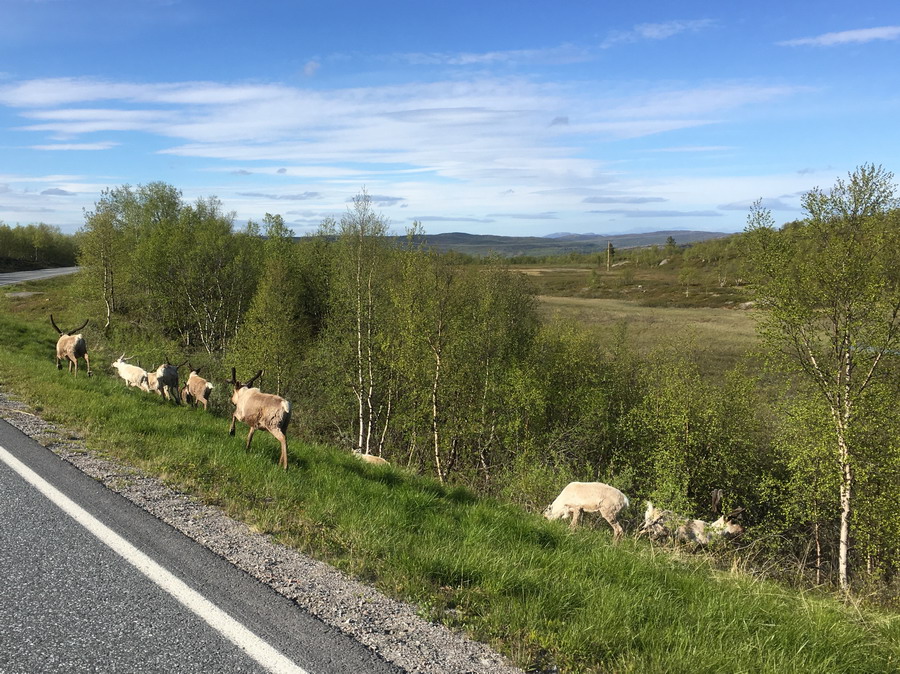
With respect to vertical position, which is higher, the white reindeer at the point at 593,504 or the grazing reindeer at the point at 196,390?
the grazing reindeer at the point at 196,390

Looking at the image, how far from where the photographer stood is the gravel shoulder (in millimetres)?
3729

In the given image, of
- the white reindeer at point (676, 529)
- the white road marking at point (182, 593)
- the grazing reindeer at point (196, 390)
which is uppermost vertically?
the white road marking at point (182, 593)

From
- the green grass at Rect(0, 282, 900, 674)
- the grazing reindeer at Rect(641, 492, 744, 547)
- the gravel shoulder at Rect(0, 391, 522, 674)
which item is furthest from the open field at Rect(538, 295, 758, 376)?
the gravel shoulder at Rect(0, 391, 522, 674)

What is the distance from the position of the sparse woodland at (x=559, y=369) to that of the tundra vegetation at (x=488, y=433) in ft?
0.53

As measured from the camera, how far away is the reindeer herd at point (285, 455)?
8.81 metres

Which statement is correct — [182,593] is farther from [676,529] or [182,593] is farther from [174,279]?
[174,279]

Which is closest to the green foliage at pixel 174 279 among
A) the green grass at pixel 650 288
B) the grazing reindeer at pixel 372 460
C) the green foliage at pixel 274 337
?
the green foliage at pixel 274 337

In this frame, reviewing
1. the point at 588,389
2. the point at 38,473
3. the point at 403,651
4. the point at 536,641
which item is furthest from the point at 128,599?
the point at 588,389

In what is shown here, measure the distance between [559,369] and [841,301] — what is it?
15.6 metres

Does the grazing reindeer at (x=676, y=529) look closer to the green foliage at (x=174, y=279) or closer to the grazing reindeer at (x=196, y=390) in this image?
the grazing reindeer at (x=196, y=390)

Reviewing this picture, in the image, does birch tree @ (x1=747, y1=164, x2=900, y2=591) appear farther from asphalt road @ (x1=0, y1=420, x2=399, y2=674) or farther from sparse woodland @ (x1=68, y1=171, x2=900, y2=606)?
asphalt road @ (x1=0, y1=420, x2=399, y2=674)

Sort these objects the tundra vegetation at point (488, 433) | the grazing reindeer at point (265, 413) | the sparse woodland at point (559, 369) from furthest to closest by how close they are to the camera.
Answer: the sparse woodland at point (559, 369)
the grazing reindeer at point (265, 413)
the tundra vegetation at point (488, 433)

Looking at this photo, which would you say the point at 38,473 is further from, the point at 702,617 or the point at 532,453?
the point at 532,453

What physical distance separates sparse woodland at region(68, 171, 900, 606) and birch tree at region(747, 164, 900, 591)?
7cm
